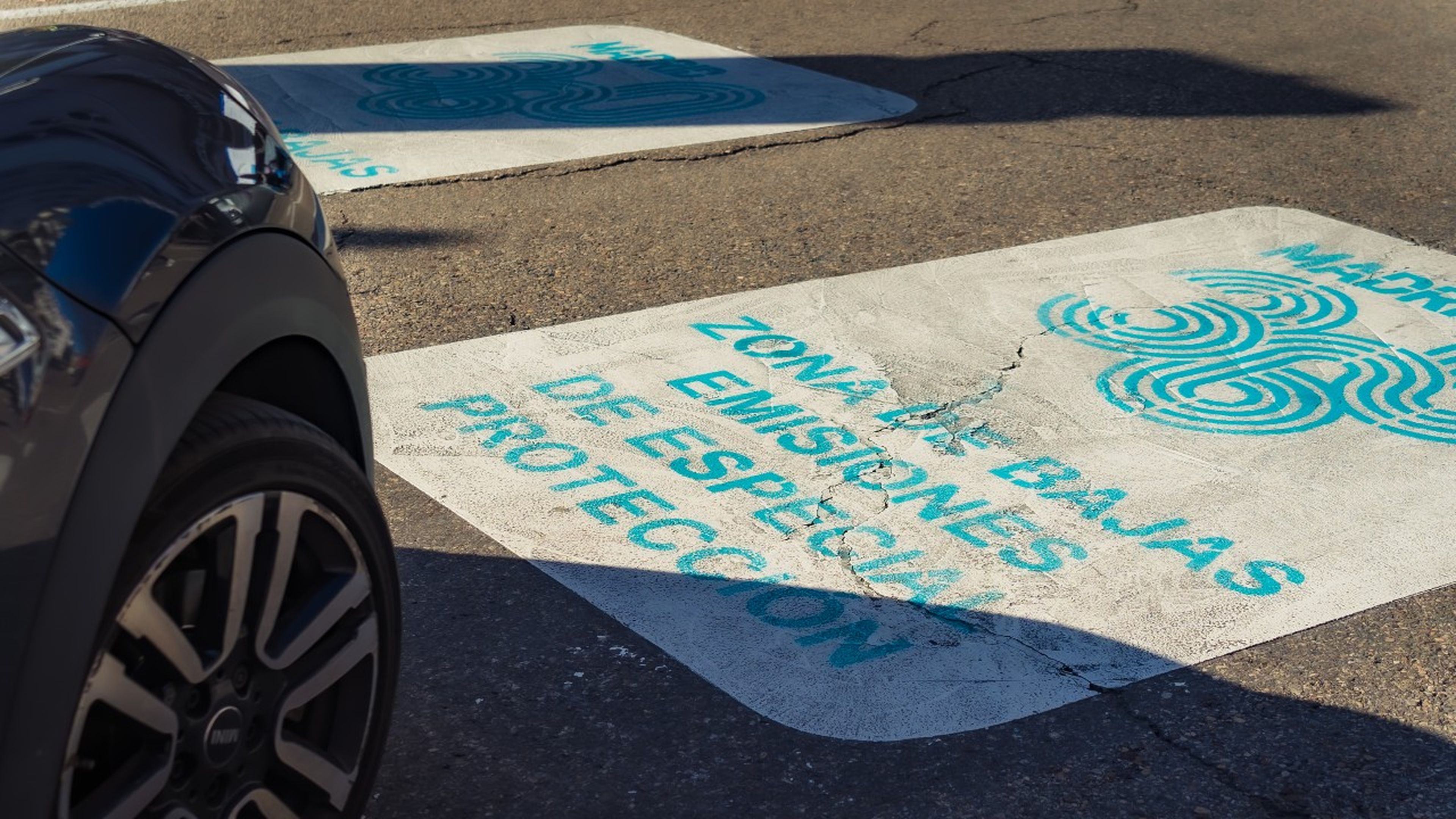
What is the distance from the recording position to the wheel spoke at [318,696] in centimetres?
245

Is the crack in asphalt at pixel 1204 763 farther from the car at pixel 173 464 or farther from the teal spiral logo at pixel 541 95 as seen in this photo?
the teal spiral logo at pixel 541 95

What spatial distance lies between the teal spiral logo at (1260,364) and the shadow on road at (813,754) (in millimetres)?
1617

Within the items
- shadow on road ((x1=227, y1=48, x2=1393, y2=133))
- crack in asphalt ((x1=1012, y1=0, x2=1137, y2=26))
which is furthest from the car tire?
crack in asphalt ((x1=1012, y1=0, x2=1137, y2=26))

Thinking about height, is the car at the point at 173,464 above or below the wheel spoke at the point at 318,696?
above

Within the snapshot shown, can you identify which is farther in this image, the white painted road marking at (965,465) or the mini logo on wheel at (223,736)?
the white painted road marking at (965,465)

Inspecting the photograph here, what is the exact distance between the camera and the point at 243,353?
2.31 metres

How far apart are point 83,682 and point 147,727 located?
0.61ft

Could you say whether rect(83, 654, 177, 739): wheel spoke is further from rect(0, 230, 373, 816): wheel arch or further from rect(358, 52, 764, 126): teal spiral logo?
rect(358, 52, 764, 126): teal spiral logo

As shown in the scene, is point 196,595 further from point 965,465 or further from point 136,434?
point 965,465

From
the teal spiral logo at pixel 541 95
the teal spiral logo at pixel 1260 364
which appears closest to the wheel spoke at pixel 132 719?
the teal spiral logo at pixel 1260 364

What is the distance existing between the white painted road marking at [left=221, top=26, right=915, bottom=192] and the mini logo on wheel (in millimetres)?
5006

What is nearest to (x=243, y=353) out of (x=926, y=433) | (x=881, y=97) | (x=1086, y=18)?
(x=926, y=433)

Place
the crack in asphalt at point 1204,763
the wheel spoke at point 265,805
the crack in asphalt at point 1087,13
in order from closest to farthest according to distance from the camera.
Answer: the wheel spoke at point 265,805 → the crack in asphalt at point 1204,763 → the crack in asphalt at point 1087,13

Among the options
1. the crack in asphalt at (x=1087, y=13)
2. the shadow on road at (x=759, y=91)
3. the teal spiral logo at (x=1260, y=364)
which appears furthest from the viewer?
the crack in asphalt at (x=1087, y=13)
